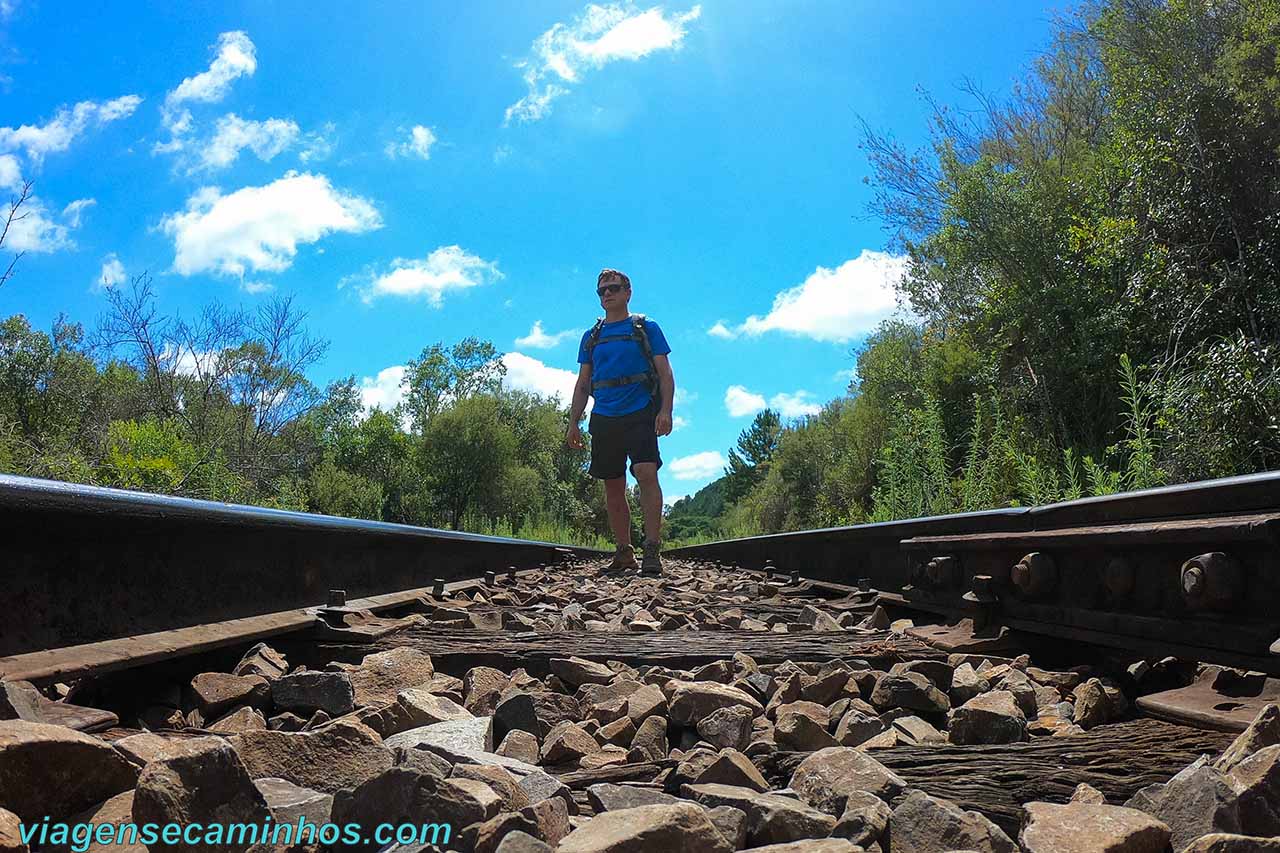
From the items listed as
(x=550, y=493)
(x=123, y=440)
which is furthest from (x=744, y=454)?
(x=123, y=440)

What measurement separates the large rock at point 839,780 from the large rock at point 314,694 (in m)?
1.02

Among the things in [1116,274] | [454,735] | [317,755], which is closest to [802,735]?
[454,735]

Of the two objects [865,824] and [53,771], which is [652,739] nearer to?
[865,824]

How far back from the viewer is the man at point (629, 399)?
22.5 feet

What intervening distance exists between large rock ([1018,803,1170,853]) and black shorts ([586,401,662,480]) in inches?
226

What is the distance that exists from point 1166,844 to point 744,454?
69362 millimetres

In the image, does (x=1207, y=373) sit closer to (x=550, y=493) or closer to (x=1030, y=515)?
(x=1030, y=515)

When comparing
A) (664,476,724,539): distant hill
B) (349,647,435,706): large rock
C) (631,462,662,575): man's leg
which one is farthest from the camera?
(664,476,724,539): distant hill

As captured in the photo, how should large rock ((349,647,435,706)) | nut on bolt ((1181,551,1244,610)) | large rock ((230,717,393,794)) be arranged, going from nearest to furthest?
large rock ((230,717,393,794))
nut on bolt ((1181,551,1244,610))
large rock ((349,647,435,706))

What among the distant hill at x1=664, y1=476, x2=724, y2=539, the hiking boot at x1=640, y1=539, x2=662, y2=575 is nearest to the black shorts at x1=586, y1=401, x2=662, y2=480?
the hiking boot at x1=640, y1=539, x2=662, y2=575

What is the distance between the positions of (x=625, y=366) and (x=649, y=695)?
5185mm

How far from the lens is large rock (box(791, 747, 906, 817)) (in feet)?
4.08

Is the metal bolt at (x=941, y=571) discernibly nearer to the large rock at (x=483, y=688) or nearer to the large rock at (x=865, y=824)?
the large rock at (x=483, y=688)

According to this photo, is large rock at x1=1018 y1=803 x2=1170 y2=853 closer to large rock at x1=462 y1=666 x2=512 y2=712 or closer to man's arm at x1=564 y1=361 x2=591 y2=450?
large rock at x1=462 y1=666 x2=512 y2=712
